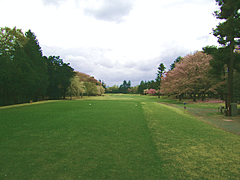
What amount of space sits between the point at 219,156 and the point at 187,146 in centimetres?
106

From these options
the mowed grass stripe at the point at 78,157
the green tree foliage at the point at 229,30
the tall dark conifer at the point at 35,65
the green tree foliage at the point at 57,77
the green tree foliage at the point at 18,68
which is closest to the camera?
the mowed grass stripe at the point at 78,157

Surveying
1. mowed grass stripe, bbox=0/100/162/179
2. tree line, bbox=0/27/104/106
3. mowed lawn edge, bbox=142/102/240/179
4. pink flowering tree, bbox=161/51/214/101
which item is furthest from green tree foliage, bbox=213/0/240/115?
tree line, bbox=0/27/104/106

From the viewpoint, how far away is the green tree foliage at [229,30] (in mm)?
12375

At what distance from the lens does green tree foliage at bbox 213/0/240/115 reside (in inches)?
487

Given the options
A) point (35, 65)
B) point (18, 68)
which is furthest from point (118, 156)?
point (35, 65)

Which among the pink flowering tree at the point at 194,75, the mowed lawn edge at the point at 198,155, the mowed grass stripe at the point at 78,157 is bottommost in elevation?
the mowed lawn edge at the point at 198,155

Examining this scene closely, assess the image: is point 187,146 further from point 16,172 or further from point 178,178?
point 16,172

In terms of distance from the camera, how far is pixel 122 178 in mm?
3434

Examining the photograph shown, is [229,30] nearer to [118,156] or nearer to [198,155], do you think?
[198,155]

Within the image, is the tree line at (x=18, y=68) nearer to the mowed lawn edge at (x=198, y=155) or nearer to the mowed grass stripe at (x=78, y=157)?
the mowed grass stripe at (x=78, y=157)

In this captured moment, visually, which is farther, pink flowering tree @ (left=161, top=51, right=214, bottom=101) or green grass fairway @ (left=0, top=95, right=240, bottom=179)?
pink flowering tree @ (left=161, top=51, right=214, bottom=101)

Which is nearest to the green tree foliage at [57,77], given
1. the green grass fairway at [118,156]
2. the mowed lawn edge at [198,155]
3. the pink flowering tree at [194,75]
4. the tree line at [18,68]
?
the tree line at [18,68]

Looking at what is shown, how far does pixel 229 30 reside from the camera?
1257 centimetres

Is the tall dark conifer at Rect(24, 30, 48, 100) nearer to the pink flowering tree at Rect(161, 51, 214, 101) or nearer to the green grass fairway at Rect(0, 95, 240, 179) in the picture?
the green grass fairway at Rect(0, 95, 240, 179)
